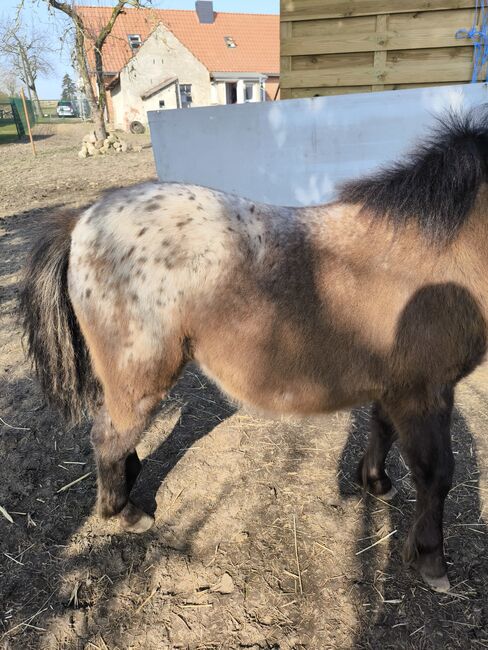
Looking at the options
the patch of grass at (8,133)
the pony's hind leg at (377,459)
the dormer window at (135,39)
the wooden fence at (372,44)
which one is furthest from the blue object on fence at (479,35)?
the dormer window at (135,39)

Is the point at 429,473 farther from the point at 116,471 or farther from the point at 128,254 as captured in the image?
the point at 128,254

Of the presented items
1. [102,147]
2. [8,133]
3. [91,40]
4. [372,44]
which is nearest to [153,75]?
[8,133]

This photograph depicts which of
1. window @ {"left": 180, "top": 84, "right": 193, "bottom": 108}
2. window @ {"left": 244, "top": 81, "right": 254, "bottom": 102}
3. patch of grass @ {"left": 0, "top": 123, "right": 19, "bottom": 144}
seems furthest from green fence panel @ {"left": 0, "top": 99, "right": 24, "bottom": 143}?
window @ {"left": 244, "top": 81, "right": 254, "bottom": 102}

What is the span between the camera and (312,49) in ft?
16.0

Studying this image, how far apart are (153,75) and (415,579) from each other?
36631 mm

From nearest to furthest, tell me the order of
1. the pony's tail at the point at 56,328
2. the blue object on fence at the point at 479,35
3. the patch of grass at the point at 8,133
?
the pony's tail at the point at 56,328 < the blue object on fence at the point at 479,35 < the patch of grass at the point at 8,133

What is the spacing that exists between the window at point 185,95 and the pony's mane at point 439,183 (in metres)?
35.4

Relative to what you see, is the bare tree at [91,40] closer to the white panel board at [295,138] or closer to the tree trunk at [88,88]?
the tree trunk at [88,88]

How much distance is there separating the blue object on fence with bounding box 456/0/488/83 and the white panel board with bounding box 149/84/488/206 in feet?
2.37

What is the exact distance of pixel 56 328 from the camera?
2195 mm

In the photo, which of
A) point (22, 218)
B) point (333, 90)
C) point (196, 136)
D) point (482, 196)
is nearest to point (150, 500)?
point (482, 196)

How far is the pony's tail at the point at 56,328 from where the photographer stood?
2.13 metres

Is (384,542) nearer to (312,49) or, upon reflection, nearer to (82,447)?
(82,447)

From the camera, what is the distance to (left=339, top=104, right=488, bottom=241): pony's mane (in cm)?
188
